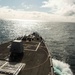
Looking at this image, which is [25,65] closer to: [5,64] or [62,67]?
[5,64]

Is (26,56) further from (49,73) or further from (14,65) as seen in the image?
(49,73)

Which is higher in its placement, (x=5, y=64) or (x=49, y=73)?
(x=5, y=64)

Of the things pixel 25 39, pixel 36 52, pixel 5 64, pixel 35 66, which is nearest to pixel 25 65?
pixel 35 66

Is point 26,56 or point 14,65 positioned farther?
point 26,56

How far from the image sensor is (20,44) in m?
39.8

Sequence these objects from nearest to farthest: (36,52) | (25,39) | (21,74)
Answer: (21,74) < (36,52) < (25,39)

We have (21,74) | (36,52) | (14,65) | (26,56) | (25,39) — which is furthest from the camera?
(25,39)

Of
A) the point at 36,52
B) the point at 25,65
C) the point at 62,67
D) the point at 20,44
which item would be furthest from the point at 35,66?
the point at 62,67

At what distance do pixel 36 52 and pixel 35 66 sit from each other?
11.2m

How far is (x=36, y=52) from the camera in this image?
45.7 meters

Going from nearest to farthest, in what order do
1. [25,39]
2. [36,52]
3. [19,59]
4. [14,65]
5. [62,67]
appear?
[14,65]
[19,59]
[36,52]
[62,67]
[25,39]

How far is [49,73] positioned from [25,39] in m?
32.5

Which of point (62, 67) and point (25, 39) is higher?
point (25, 39)

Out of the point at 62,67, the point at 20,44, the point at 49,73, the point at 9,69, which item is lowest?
the point at 62,67
